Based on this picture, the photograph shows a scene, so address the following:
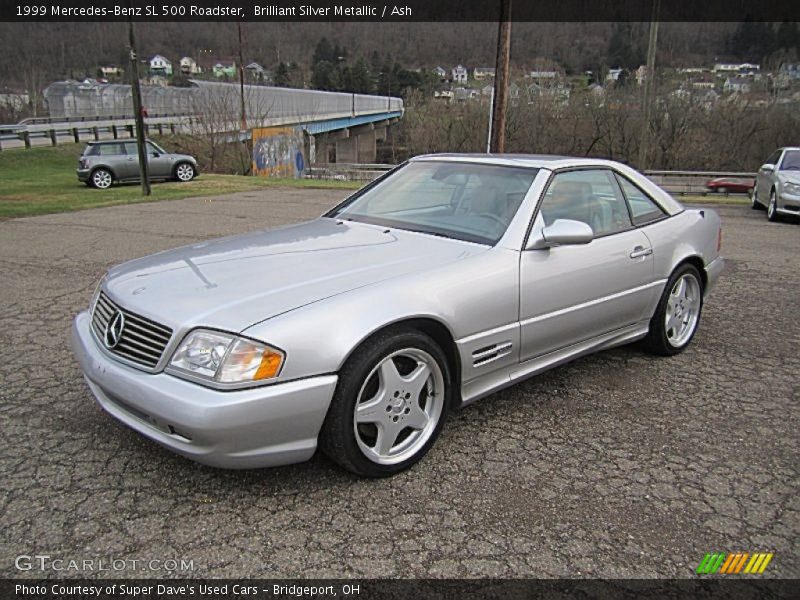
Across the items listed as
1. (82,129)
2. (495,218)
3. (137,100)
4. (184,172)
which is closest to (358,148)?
(82,129)

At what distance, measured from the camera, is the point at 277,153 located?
32.2m

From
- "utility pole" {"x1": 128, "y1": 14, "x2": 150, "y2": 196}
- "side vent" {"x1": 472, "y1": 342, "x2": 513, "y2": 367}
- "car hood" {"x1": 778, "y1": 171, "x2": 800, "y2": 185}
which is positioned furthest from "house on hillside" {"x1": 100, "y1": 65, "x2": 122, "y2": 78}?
"side vent" {"x1": 472, "y1": 342, "x2": 513, "y2": 367}

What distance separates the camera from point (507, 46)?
49.0ft

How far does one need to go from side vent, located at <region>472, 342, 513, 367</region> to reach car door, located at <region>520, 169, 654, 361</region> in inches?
5.6

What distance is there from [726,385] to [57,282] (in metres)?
6.11

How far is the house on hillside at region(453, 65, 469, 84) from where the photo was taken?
4844cm

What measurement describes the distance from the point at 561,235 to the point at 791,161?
11209mm

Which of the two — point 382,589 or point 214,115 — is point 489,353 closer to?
point 382,589

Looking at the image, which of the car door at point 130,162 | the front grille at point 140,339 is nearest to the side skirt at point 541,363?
the front grille at point 140,339

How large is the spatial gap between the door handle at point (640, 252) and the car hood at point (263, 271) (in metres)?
1.25

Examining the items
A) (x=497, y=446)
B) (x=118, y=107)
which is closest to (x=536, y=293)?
(x=497, y=446)

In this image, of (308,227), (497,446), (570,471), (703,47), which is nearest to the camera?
(570,471)

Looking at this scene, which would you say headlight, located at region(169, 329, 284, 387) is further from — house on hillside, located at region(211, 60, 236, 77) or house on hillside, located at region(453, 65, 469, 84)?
house on hillside, located at region(211, 60, 236, 77)

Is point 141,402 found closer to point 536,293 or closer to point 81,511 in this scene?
point 81,511
